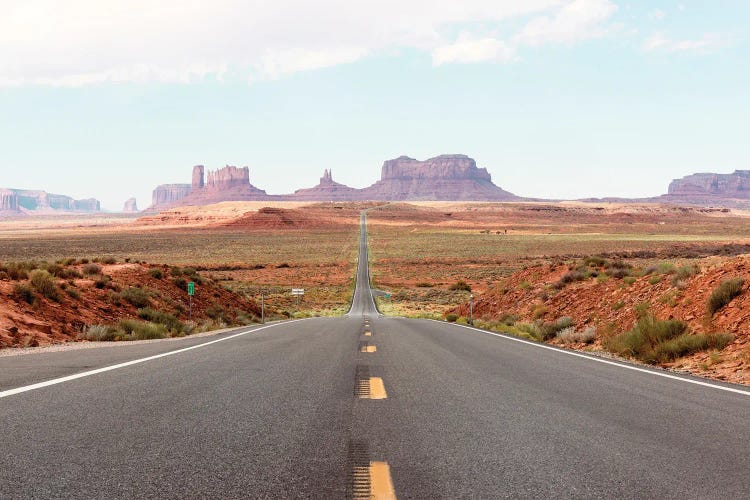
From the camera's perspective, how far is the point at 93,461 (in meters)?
4.57

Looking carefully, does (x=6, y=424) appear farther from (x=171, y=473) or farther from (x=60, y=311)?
(x=60, y=311)

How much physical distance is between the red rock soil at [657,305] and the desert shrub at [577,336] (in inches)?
9.1

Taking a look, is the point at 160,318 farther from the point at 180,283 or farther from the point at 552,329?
the point at 552,329

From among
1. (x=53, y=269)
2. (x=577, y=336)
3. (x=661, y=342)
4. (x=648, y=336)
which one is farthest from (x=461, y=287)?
(x=661, y=342)

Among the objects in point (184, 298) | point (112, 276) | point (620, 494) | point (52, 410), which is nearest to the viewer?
point (620, 494)

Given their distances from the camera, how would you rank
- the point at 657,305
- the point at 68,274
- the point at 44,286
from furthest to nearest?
1. the point at 68,274
2. the point at 44,286
3. the point at 657,305

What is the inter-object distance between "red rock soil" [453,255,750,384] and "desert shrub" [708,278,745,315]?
0.47 ft

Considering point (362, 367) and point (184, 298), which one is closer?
point (362, 367)

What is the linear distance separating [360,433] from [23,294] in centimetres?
1759

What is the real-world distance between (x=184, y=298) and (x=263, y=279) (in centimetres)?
4537

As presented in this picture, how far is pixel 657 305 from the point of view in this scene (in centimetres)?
1759

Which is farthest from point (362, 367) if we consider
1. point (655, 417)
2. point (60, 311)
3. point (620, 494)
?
point (60, 311)

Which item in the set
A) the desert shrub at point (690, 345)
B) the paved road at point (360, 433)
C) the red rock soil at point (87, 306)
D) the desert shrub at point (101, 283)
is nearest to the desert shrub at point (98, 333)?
the red rock soil at point (87, 306)

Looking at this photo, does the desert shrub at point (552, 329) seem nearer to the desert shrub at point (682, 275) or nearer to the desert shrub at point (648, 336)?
the desert shrub at point (682, 275)
